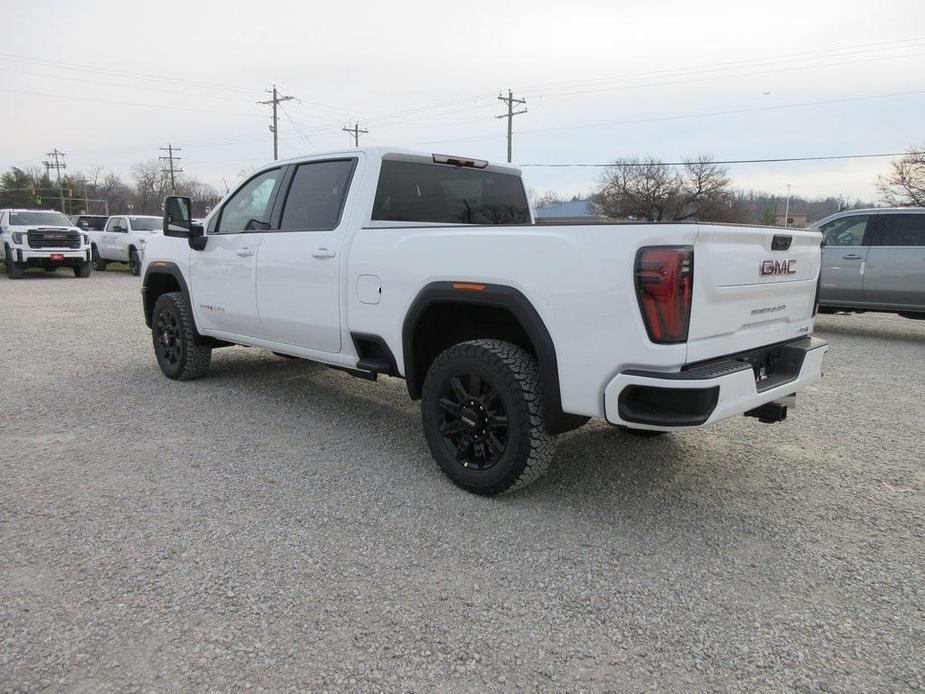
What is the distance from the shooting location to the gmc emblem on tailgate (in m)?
3.27

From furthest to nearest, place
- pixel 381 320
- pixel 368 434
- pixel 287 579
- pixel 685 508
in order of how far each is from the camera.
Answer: pixel 368 434, pixel 381 320, pixel 685 508, pixel 287 579

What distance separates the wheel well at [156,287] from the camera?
257 inches

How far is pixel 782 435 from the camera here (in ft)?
16.0

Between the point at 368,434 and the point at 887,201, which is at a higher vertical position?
the point at 887,201

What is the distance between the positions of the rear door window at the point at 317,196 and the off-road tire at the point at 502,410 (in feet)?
4.94

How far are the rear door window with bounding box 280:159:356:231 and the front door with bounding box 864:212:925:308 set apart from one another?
27.5 feet

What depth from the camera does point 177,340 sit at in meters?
6.30

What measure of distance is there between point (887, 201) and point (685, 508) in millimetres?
49787

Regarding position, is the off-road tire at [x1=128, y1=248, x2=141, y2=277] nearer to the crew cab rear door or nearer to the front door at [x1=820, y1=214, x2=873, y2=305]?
the crew cab rear door

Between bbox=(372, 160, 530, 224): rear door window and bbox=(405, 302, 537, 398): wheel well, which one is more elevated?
bbox=(372, 160, 530, 224): rear door window

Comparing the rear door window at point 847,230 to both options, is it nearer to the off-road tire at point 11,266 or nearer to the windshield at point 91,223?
the off-road tire at point 11,266

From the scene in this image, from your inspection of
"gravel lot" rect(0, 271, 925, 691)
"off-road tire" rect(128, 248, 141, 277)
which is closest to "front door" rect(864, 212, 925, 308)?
"gravel lot" rect(0, 271, 925, 691)

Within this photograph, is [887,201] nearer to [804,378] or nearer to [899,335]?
[899,335]

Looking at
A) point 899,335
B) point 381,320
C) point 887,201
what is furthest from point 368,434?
Result: point 887,201
